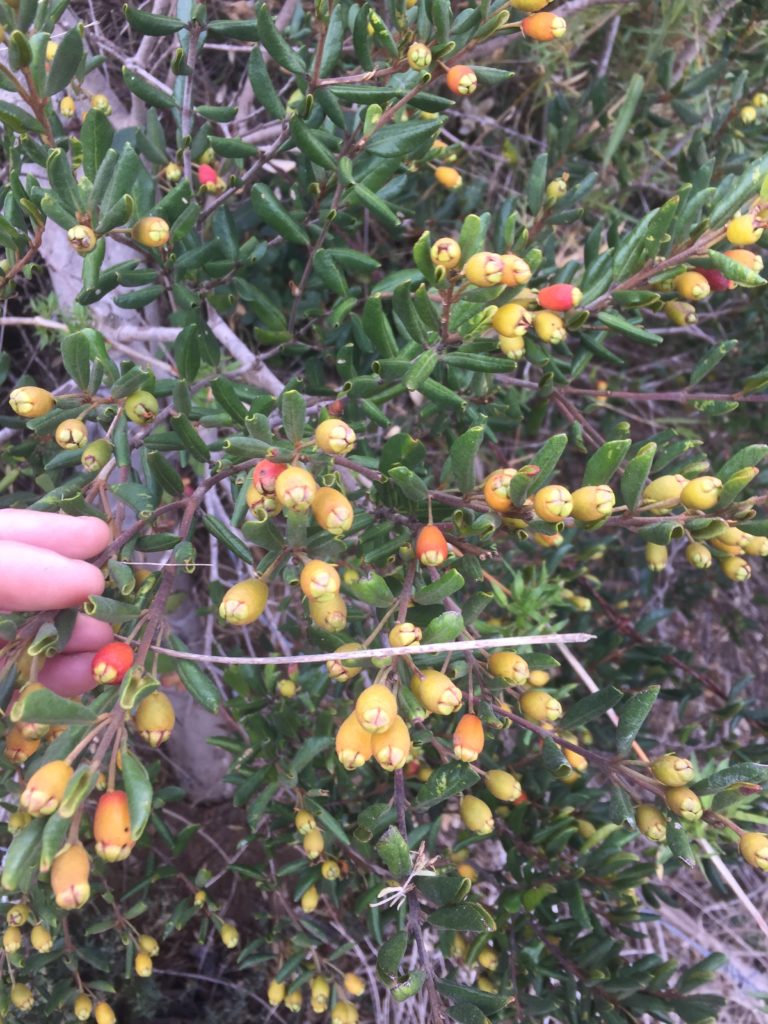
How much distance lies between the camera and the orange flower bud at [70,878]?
0.96 meters

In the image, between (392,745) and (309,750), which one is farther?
(309,750)

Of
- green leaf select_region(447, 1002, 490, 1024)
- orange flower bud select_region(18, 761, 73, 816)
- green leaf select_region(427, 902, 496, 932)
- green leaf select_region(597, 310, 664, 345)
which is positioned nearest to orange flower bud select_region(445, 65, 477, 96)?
green leaf select_region(597, 310, 664, 345)

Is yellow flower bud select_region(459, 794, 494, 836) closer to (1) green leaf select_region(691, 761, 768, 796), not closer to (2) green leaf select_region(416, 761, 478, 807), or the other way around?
(2) green leaf select_region(416, 761, 478, 807)

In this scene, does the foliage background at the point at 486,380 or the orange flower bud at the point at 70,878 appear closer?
the orange flower bud at the point at 70,878

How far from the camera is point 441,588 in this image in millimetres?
1185

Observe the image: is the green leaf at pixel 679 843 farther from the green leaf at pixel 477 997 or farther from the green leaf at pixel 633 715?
the green leaf at pixel 477 997

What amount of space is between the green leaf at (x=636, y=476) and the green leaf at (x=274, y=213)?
828 mm

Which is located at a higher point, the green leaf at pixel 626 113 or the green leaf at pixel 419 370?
the green leaf at pixel 626 113

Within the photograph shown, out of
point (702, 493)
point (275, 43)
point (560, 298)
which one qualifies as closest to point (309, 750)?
point (702, 493)

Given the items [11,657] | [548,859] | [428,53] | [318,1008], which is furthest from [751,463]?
[318,1008]

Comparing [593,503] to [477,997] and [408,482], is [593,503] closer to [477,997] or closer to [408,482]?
[408,482]

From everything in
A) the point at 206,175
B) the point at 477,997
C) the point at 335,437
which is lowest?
the point at 477,997

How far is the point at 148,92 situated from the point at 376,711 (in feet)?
4.42

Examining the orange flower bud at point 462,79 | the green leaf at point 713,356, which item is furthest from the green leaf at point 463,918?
the orange flower bud at point 462,79
